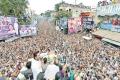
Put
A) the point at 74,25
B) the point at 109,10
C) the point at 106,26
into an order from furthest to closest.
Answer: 1. the point at 74,25
2. the point at 109,10
3. the point at 106,26

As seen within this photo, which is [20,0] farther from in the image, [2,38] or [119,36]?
[119,36]

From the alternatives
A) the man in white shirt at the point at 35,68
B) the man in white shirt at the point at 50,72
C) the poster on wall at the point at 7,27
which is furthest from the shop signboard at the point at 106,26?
the man in white shirt at the point at 50,72

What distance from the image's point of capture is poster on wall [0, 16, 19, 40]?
144 feet

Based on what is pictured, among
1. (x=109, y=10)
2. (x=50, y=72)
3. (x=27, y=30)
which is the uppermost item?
(x=50, y=72)

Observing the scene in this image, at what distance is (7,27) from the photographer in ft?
147

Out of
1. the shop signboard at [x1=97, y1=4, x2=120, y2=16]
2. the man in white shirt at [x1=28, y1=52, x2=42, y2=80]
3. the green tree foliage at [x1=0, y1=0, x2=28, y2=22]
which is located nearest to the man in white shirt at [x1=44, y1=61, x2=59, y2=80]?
the man in white shirt at [x1=28, y1=52, x2=42, y2=80]

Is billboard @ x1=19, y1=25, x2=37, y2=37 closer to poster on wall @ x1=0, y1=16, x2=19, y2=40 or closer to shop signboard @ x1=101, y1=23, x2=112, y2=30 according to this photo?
poster on wall @ x1=0, y1=16, x2=19, y2=40

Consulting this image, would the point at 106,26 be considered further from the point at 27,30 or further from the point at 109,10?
the point at 27,30

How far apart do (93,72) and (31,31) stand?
35.7 meters

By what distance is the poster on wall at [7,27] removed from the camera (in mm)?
43938

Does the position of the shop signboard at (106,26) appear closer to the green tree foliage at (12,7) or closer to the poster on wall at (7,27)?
the poster on wall at (7,27)

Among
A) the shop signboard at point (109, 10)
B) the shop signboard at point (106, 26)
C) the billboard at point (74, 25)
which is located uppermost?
the shop signboard at point (109, 10)

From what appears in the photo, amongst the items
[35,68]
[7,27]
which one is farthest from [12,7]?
[35,68]

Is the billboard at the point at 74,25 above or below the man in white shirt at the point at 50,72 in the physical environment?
below
